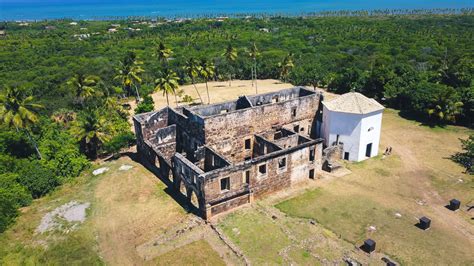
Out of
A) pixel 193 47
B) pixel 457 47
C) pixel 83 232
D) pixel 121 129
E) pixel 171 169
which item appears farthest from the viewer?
pixel 193 47

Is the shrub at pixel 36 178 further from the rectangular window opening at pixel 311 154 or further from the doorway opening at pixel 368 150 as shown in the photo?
the doorway opening at pixel 368 150

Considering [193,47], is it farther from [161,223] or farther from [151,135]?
[161,223]

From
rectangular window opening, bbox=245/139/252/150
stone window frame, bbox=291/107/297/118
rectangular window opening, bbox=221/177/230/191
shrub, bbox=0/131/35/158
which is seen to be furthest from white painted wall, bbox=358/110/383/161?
shrub, bbox=0/131/35/158

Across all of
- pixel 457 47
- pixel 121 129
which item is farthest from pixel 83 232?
pixel 457 47

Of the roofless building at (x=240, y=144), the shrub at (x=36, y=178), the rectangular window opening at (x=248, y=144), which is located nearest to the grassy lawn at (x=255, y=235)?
the roofless building at (x=240, y=144)

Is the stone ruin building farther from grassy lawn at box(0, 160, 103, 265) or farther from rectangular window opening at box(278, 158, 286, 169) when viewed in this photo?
grassy lawn at box(0, 160, 103, 265)
